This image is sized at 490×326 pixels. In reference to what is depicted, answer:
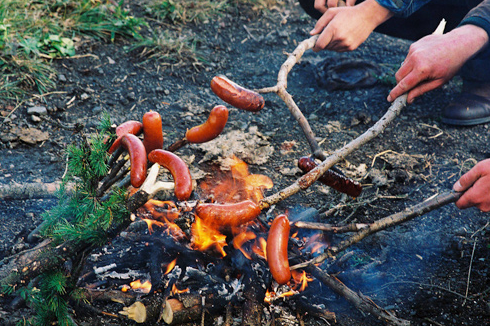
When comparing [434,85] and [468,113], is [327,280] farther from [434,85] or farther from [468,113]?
[468,113]

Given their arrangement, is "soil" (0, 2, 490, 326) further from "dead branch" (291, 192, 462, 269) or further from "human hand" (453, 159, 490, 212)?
"human hand" (453, 159, 490, 212)

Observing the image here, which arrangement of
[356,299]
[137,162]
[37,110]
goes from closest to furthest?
[137,162], [356,299], [37,110]

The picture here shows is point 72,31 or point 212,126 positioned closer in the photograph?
point 212,126

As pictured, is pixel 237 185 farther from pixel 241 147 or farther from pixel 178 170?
pixel 178 170

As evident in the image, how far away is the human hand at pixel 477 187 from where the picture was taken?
2.00 metres

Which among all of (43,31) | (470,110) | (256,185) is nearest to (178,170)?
(256,185)

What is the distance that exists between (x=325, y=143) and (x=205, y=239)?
1730 millimetres

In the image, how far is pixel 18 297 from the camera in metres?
2.06

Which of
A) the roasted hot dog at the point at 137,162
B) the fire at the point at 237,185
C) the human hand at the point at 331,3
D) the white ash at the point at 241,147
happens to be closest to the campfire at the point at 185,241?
the roasted hot dog at the point at 137,162

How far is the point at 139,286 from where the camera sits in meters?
2.19

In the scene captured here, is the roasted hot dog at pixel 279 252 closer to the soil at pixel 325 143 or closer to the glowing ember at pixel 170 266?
the soil at pixel 325 143

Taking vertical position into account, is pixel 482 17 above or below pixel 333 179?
above

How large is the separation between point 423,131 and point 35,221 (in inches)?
124

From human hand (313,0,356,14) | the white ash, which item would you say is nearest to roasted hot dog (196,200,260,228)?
the white ash
